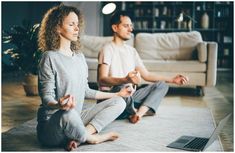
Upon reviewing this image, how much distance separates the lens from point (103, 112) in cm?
240

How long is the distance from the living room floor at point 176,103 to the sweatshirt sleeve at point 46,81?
82cm

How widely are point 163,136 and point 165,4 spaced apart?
642 cm

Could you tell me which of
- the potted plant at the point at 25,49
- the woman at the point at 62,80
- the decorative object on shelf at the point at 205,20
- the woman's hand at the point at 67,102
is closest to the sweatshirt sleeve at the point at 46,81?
the woman at the point at 62,80

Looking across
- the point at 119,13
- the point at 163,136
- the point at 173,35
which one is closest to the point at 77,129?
the point at 163,136

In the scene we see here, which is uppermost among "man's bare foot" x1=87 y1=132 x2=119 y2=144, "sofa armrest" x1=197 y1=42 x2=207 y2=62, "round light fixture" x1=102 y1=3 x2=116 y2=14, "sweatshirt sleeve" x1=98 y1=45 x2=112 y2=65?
"round light fixture" x1=102 y1=3 x2=116 y2=14

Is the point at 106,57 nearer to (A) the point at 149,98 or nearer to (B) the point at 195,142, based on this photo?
(A) the point at 149,98

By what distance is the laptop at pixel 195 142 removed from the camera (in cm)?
217

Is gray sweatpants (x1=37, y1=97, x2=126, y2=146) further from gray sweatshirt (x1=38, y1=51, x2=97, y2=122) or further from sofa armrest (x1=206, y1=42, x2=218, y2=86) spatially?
sofa armrest (x1=206, y1=42, x2=218, y2=86)

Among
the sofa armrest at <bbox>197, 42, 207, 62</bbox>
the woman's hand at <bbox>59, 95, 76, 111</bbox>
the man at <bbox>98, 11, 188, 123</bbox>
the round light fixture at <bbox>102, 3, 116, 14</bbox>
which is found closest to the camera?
the woman's hand at <bbox>59, 95, 76, 111</bbox>

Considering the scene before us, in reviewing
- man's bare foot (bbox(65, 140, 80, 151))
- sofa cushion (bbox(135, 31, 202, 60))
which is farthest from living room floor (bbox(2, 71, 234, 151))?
man's bare foot (bbox(65, 140, 80, 151))

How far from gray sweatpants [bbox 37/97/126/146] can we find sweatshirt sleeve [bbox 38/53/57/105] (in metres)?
0.10

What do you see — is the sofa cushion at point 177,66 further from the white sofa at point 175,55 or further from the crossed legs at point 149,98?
the crossed legs at point 149,98

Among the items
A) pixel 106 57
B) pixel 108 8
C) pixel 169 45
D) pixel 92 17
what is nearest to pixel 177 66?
pixel 169 45

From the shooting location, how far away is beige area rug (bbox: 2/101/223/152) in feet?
7.30
